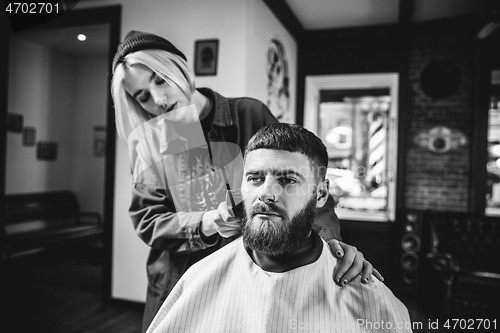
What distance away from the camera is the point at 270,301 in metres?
0.94

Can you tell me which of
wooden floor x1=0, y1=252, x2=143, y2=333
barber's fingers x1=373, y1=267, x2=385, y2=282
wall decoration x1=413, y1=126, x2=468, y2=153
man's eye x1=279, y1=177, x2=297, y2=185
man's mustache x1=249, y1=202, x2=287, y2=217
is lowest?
wooden floor x1=0, y1=252, x2=143, y2=333

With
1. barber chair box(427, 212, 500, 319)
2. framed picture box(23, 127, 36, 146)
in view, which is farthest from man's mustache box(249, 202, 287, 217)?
framed picture box(23, 127, 36, 146)

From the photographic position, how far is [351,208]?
3.28 ft

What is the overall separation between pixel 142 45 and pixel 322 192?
0.60 m

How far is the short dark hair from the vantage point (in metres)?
0.83

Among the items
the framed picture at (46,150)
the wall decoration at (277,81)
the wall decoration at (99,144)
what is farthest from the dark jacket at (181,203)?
the wall decoration at (99,144)

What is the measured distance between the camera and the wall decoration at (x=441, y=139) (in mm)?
3559

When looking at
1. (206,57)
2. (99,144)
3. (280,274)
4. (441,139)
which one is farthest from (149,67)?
(99,144)

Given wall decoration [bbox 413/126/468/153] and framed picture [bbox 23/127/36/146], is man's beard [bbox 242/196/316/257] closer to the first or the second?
wall decoration [bbox 413/126/468/153]

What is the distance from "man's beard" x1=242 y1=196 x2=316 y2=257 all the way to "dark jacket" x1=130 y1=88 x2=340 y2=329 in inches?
6.1

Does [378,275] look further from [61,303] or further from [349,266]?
[61,303]

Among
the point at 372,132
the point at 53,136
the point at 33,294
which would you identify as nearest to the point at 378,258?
the point at 372,132

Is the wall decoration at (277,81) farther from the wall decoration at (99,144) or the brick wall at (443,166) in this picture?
the wall decoration at (99,144)

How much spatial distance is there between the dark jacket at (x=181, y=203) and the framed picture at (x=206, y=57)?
67 millimetres
